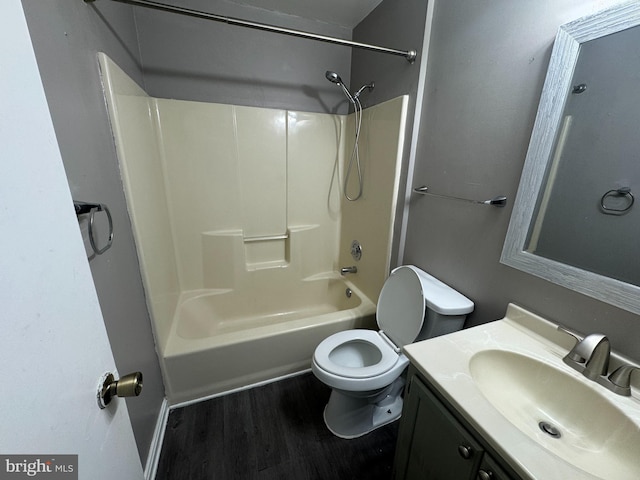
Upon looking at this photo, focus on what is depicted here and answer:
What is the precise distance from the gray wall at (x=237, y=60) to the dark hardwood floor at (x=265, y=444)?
2064mm

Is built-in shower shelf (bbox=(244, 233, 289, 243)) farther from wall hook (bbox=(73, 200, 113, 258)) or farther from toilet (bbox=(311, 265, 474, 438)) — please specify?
wall hook (bbox=(73, 200, 113, 258))

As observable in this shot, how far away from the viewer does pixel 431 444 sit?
2.68 feet

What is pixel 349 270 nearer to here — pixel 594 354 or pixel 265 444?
pixel 265 444

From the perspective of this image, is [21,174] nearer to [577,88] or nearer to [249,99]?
[577,88]

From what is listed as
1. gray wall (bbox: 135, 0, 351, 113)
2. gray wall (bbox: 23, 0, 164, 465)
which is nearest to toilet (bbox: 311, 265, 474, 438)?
gray wall (bbox: 23, 0, 164, 465)

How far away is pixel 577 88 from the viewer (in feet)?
2.72

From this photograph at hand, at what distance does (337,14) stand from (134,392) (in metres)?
2.34

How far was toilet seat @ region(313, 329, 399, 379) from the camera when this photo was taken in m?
1.25

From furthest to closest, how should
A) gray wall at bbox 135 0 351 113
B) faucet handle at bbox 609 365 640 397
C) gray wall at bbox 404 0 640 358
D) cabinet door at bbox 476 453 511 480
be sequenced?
gray wall at bbox 135 0 351 113
gray wall at bbox 404 0 640 358
faucet handle at bbox 609 365 640 397
cabinet door at bbox 476 453 511 480

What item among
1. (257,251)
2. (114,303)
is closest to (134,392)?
(114,303)

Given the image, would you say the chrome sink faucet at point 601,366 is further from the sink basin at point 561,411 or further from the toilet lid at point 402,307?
the toilet lid at point 402,307

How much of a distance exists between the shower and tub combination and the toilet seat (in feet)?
0.80

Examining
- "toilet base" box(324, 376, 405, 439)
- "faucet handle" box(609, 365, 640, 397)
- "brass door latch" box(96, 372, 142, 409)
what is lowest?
"toilet base" box(324, 376, 405, 439)

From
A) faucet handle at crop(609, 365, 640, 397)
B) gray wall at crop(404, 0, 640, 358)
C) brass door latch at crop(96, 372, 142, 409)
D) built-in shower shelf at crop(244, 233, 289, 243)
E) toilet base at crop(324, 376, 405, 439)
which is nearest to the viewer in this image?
brass door latch at crop(96, 372, 142, 409)
